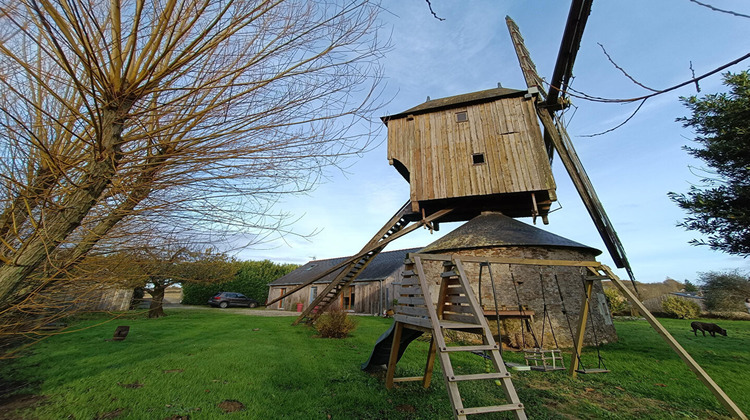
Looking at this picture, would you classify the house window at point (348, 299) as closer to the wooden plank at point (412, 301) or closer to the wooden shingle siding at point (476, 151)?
the wooden shingle siding at point (476, 151)

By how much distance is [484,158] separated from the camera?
12.7 meters

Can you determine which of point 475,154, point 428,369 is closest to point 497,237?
point 475,154

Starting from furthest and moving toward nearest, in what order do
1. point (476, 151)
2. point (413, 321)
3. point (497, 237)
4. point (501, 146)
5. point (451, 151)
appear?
point (451, 151) < point (476, 151) < point (501, 146) < point (497, 237) < point (413, 321)

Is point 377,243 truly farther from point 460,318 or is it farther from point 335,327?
point 460,318

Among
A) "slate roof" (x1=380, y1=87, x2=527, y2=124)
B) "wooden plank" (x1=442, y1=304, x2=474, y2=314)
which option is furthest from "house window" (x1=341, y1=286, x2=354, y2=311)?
"wooden plank" (x1=442, y1=304, x2=474, y2=314)

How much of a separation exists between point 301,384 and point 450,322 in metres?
3.47

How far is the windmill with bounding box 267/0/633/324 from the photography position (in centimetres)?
1204

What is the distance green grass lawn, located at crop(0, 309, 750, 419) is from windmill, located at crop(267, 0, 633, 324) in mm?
4087

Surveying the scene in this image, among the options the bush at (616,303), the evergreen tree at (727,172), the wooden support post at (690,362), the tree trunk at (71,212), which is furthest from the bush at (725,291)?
the tree trunk at (71,212)

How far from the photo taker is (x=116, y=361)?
7.68 meters

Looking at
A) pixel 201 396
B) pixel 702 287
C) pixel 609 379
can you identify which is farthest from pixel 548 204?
pixel 702 287

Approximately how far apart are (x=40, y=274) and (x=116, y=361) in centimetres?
699

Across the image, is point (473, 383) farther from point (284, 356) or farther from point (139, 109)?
point (139, 109)

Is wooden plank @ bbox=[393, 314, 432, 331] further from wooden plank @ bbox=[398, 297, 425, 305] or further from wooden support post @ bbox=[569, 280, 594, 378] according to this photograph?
wooden support post @ bbox=[569, 280, 594, 378]
